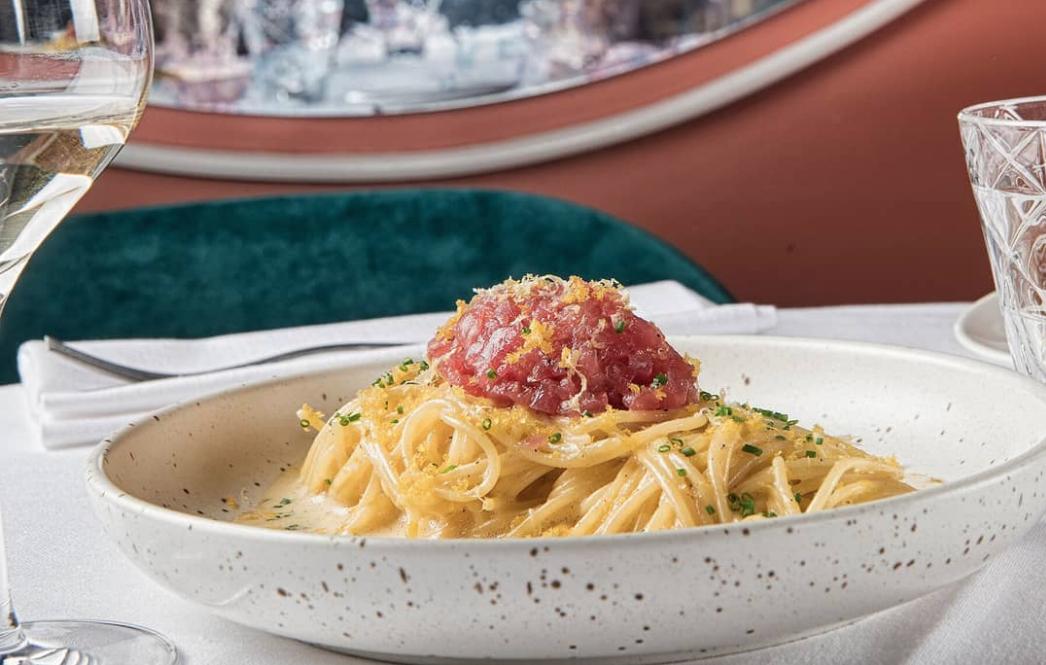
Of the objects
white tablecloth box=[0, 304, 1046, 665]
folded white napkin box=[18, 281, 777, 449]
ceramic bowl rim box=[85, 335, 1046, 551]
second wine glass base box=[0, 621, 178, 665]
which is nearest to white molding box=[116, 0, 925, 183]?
folded white napkin box=[18, 281, 777, 449]

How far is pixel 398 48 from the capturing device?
373 cm

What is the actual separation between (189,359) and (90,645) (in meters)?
0.86

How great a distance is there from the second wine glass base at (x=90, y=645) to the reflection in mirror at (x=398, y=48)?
8.74 ft

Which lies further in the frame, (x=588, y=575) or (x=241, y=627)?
(x=241, y=627)

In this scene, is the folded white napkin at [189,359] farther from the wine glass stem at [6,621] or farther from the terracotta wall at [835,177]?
the terracotta wall at [835,177]

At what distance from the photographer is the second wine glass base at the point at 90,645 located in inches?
29.2

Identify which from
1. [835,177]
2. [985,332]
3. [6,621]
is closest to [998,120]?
[985,332]

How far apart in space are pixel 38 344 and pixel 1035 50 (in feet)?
7.80

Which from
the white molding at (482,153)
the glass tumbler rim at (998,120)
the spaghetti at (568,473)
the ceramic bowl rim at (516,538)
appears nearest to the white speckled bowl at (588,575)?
the ceramic bowl rim at (516,538)

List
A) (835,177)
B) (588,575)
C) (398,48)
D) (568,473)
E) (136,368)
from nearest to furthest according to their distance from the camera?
(588,575), (568,473), (136,368), (835,177), (398,48)

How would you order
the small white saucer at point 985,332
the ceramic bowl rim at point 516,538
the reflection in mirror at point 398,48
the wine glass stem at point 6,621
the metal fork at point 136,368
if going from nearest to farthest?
the ceramic bowl rim at point 516,538 → the wine glass stem at point 6,621 → the small white saucer at point 985,332 → the metal fork at point 136,368 → the reflection in mirror at point 398,48

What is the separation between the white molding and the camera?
3156 mm

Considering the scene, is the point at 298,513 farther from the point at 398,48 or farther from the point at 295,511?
Result: the point at 398,48

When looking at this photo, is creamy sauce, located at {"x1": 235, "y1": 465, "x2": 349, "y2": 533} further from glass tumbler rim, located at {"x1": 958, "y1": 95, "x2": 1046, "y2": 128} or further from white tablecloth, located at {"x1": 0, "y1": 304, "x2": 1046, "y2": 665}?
glass tumbler rim, located at {"x1": 958, "y1": 95, "x2": 1046, "y2": 128}
